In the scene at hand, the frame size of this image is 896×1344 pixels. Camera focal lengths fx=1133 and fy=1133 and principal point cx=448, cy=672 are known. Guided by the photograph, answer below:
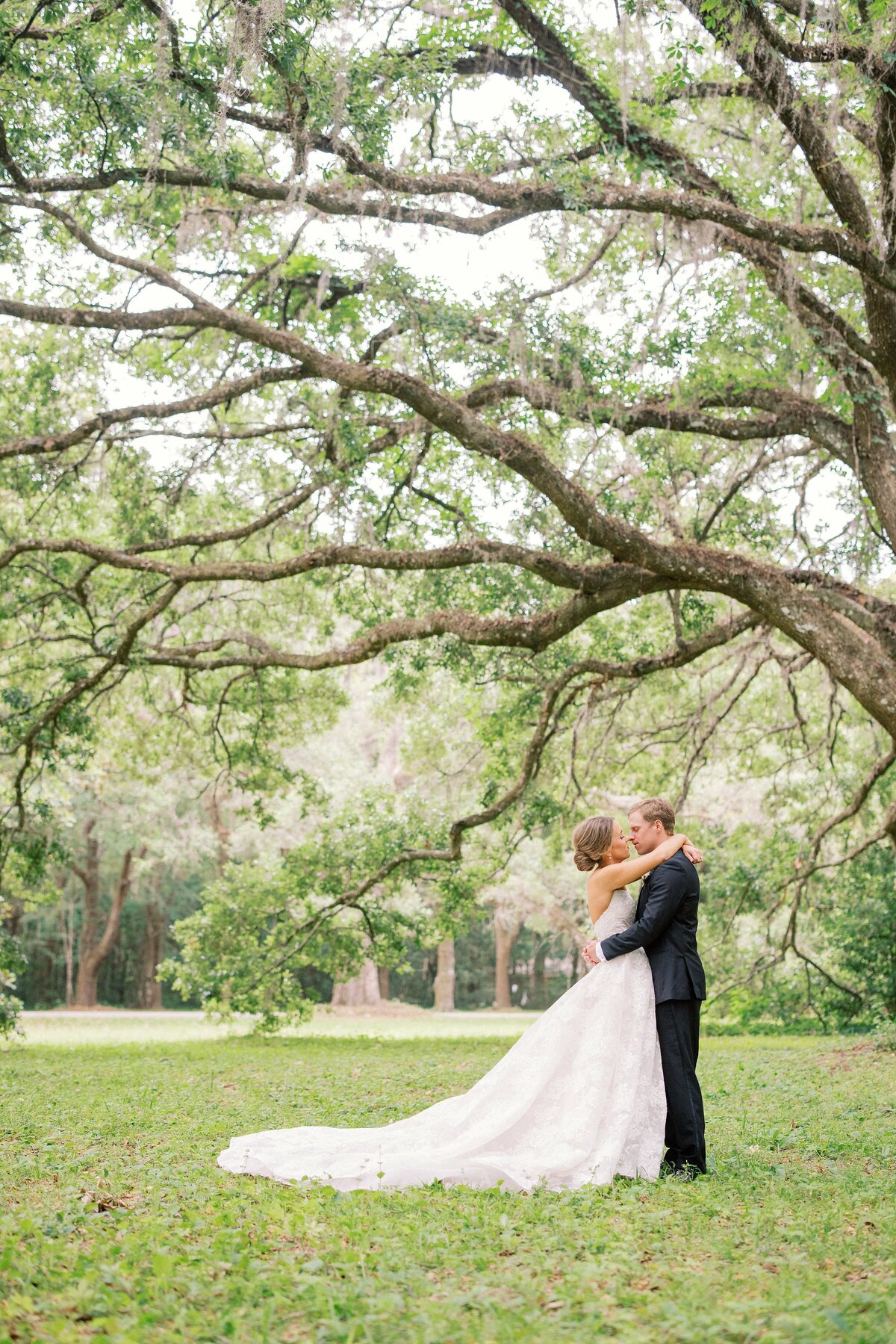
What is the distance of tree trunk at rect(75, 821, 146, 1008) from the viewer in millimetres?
30797

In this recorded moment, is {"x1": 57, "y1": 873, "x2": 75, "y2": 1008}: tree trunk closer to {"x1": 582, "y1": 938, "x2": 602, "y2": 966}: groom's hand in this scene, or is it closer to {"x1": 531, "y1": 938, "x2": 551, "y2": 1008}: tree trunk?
{"x1": 531, "y1": 938, "x2": 551, "y2": 1008}: tree trunk

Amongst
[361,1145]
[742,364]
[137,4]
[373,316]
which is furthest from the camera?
[373,316]

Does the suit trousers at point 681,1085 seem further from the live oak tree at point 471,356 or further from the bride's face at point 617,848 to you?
the live oak tree at point 471,356

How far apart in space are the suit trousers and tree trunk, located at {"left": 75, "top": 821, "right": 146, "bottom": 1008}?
2685 cm

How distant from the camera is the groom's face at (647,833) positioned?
224 inches

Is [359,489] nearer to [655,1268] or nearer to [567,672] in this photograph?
[567,672]

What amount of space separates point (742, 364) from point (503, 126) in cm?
280

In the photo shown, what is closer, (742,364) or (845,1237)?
(845,1237)

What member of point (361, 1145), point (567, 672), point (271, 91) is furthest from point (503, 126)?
point (361, 1145)

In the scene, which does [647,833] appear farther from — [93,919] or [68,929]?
[68,929]

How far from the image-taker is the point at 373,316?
1057 cm

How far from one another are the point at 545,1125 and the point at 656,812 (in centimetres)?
158

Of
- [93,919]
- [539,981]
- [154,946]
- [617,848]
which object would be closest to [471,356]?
[617,848]

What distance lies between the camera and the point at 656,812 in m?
5.70
